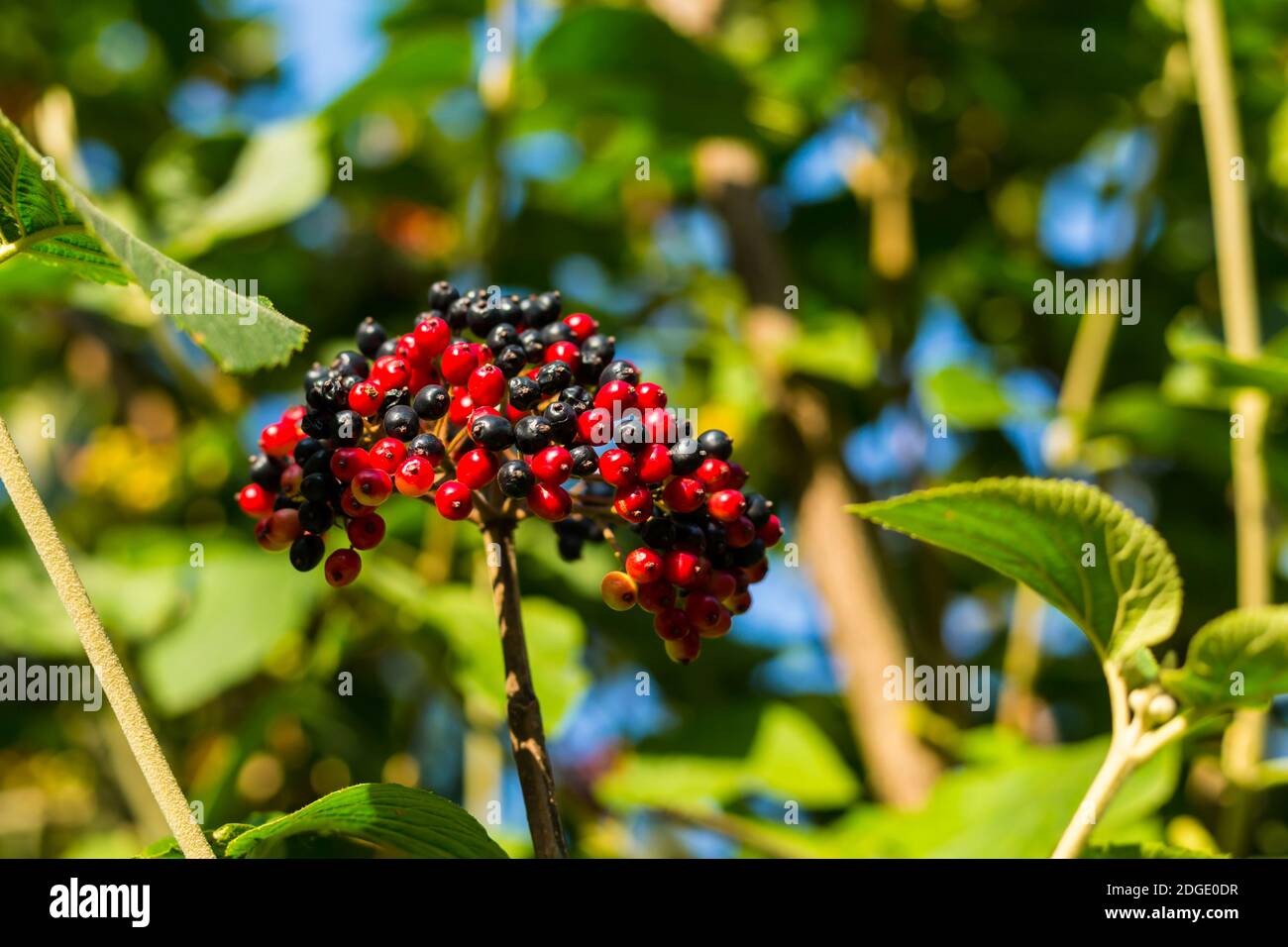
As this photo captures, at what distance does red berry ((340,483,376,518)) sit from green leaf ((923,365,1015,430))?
1617mm

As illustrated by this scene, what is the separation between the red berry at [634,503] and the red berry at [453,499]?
0.44ft

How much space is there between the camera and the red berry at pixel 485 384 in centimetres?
108

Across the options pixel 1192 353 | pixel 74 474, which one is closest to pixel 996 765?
pixel 1192 353

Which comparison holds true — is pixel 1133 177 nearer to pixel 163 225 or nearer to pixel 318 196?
pixel 318 196

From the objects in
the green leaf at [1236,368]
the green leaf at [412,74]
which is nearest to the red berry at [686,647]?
the green leaf at [1236,368]

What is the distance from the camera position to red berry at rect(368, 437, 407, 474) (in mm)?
1034

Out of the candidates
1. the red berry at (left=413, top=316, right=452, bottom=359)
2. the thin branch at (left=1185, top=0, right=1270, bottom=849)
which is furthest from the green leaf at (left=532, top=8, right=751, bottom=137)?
the red berry at (left=413, top=316, right=452, bottom=359)

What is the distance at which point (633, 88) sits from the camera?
255 centimetres

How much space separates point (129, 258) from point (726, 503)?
52 centimetres

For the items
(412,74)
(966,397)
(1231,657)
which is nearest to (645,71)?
(412,74)

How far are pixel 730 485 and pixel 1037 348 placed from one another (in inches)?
85.4

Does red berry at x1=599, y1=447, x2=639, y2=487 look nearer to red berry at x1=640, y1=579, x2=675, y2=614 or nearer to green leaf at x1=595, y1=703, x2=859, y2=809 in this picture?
red berry at x1=640, y1=579, x2=675, y2=614

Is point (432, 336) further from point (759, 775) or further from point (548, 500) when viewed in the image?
point (759, 775)
